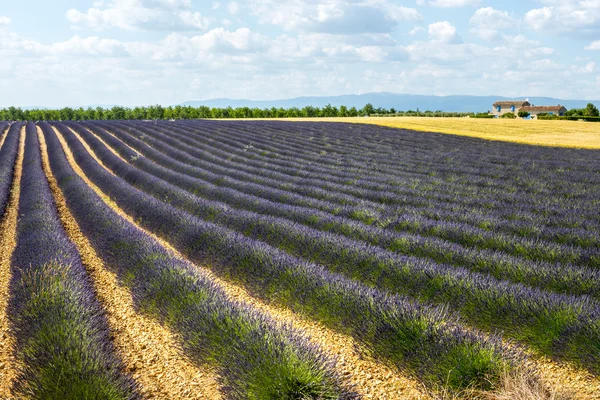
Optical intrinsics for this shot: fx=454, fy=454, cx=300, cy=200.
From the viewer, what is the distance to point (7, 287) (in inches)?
204

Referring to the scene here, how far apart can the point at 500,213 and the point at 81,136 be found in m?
23.0

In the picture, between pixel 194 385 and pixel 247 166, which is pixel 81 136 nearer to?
pixel 247 166

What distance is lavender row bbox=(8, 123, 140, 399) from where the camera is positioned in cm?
293

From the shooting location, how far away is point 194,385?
11.1ft

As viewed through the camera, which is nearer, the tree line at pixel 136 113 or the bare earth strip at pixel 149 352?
the bare earth strip at pixel 149 352

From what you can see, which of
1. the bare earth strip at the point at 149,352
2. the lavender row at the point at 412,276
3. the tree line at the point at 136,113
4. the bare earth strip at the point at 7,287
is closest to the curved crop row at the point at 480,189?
the lavender row at the point at 412,276

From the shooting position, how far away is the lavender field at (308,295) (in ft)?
10.3

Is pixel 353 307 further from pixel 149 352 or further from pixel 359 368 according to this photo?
pixel 149 352

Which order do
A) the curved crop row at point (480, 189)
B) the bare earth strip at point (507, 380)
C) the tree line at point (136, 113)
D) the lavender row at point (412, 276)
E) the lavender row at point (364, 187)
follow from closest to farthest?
1. the bare earth strip at point (507, 380)
2. the lavender row at point (412, 276)
3. the curved crop row at point (480, 189)
4. the lavender row at point (364, 187)
5. the tree line at point (136, 113)

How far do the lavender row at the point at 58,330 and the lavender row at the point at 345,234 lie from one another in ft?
8.11

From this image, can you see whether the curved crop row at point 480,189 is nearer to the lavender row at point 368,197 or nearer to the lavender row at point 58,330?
the lavender row at point 368,197

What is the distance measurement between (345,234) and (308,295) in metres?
1.99

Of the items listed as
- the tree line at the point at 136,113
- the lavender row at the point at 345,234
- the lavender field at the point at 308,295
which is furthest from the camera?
the tree line at the point at 136,113

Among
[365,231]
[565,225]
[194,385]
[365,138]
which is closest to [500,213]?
[565,225]
